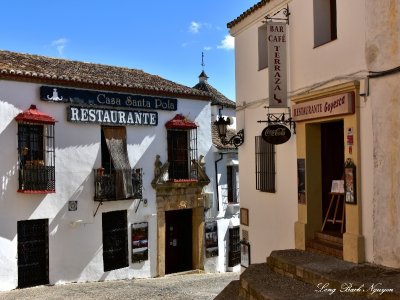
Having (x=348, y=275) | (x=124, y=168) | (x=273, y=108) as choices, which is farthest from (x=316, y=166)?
(x=124, y=168)

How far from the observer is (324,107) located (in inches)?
321

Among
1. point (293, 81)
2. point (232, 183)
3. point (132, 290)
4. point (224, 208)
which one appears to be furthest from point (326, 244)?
point (232, 183)

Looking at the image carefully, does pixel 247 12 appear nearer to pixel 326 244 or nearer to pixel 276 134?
pixel 276 134

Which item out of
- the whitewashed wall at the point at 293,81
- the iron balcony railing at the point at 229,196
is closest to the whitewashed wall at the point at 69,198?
the iron balcony railing at the point at 229,196

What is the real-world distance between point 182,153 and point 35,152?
535cm

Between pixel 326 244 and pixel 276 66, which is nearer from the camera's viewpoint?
pixel 326 244

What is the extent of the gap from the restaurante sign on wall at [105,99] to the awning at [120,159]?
0.87m

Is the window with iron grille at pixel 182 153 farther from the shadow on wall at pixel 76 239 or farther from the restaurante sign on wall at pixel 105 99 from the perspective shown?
the shadow on wall at pixel 76 239

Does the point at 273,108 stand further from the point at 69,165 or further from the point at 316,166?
the point at 69,165

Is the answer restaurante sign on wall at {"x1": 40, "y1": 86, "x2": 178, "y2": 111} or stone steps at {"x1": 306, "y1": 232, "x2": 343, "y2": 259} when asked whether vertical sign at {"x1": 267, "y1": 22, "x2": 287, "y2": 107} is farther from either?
restaurante sign on wall at {"x1": 40, "y1": 86, "x2": 178, "y2": 111}

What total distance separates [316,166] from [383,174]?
6.47ft

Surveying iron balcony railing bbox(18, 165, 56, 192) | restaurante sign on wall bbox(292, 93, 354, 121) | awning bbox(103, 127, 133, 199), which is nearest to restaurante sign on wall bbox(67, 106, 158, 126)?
awning bbox(103, 127, 133, 199)

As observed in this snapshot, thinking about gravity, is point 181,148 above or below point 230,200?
above

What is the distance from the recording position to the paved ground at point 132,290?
12.2 metres
